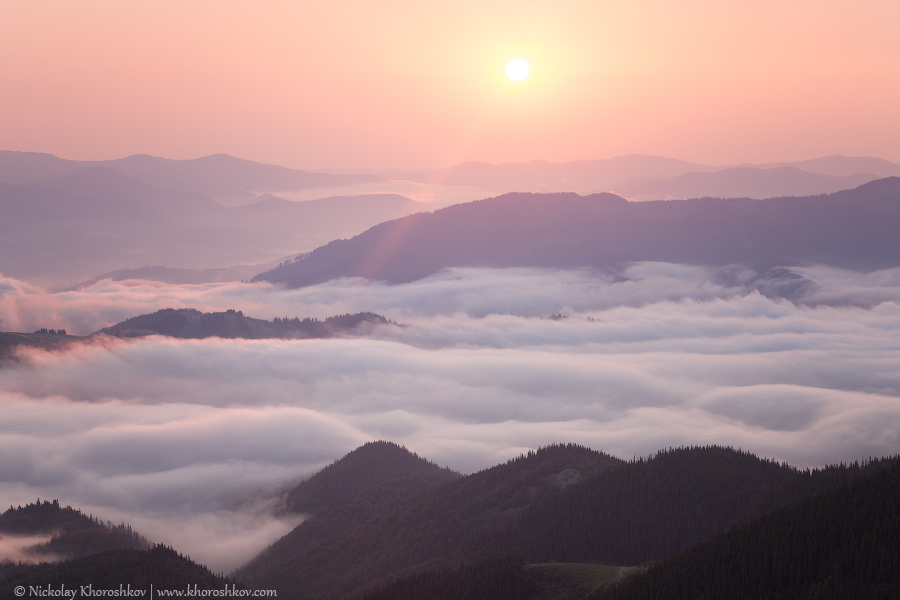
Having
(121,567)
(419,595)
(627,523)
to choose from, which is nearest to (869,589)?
(419,595)

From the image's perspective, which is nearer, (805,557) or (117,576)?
(805,557)

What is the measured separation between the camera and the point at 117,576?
171 meters

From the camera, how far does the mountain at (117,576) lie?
546ft

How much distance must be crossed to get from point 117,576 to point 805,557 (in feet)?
501

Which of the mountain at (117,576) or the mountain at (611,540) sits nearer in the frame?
the mountain at (611,540)

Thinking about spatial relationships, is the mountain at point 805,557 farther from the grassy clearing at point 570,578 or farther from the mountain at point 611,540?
the mountain at point 611,540

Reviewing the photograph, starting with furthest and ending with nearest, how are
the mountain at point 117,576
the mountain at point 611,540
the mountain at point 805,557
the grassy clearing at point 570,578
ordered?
the mountain at point 117,576 < the mountain at point 611,540 < the grassy clearing at point 570,578 < the mountain at point 805,557

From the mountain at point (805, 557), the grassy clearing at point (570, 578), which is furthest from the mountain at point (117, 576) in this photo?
the mountain at point (805, 557)

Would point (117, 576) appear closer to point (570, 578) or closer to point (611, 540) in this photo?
point (570, 578)

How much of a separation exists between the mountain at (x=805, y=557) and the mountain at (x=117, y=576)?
112 m

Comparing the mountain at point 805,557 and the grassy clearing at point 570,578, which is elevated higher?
the mountain at point 805,557

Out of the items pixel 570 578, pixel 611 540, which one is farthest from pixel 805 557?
pixel 611 540

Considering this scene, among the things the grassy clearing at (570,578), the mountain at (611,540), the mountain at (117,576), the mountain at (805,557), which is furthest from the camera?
the mountain at (117,576)

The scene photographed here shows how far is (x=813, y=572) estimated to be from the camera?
334ft
